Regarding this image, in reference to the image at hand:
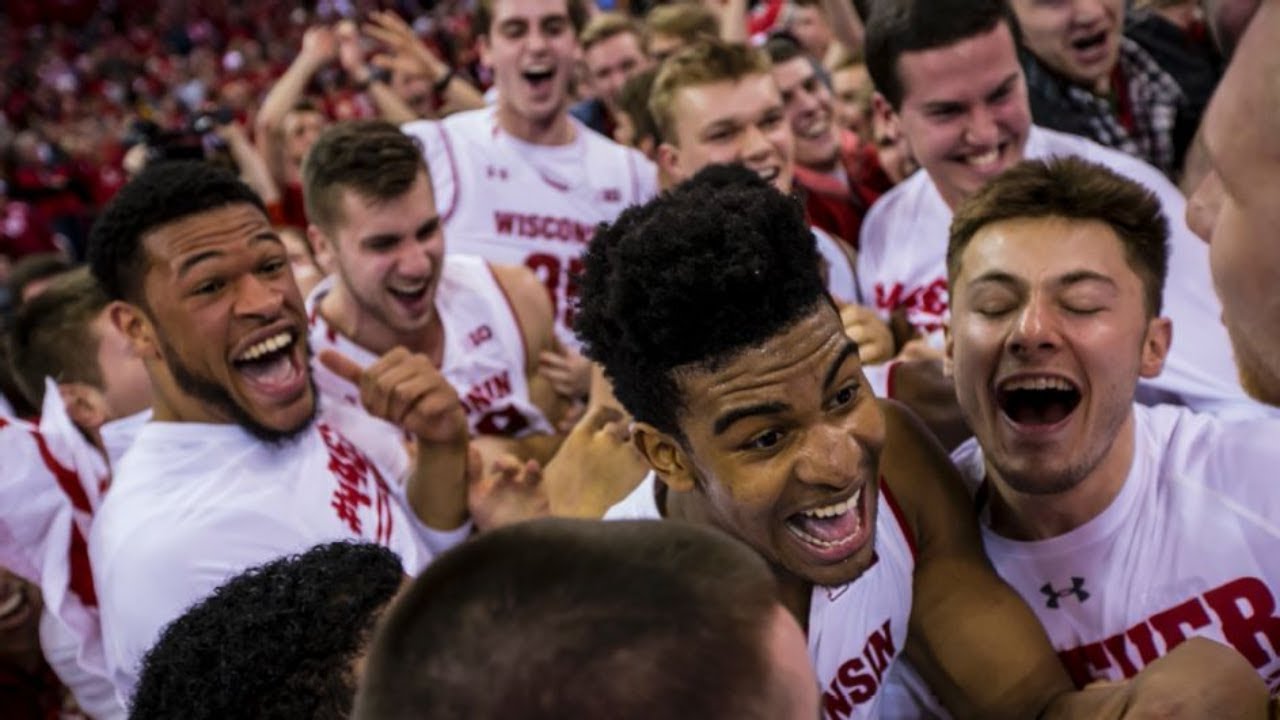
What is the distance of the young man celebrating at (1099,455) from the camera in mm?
2020

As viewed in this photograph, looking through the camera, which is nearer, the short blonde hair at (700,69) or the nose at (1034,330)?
the nose at (1034,330)

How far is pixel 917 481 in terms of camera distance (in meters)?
2.16

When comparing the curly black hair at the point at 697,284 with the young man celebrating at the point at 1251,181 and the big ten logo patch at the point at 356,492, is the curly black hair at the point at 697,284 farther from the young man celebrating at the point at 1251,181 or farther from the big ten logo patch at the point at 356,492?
the big ten logo patch at the point at 356,492

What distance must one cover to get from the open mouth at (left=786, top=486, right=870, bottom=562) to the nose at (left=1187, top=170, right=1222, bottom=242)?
0.61 m

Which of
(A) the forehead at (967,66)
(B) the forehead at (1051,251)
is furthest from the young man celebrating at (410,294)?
(B) the forehead at (1051,251)

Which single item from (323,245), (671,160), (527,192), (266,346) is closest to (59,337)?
(323,245)

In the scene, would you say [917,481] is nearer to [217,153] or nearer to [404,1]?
[217,153]

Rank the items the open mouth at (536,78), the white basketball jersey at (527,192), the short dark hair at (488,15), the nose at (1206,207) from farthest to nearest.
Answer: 1. the short dark hair at (488,15)
2. the open mouth at (536,78)
3. the white basketball jersey at (527,192)
4. the nose at (1206,207)

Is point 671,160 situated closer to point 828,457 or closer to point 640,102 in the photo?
point 640,102

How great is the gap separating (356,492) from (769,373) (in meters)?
1.24

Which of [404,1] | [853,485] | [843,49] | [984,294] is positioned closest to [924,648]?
[853,485]

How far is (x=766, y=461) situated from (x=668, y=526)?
782 mm

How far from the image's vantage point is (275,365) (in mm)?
2746

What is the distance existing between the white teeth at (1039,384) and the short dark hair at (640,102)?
9.10 ft
